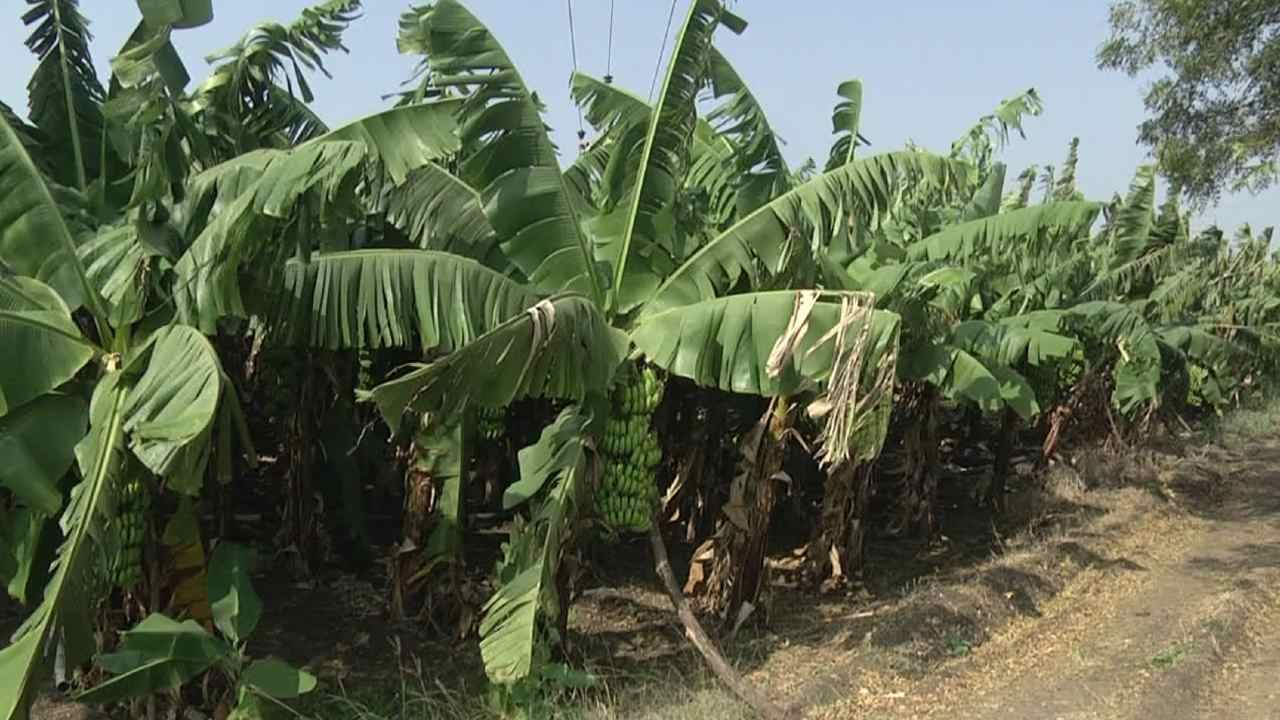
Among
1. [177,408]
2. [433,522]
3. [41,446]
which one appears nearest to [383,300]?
[177,408]

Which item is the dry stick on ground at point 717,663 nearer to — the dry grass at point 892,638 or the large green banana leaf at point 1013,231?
the dry grass at point 892,638

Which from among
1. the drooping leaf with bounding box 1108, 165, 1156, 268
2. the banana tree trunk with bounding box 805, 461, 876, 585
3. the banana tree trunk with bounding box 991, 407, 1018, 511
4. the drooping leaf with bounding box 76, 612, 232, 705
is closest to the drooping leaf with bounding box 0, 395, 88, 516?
the drooping leaf with bounding box 76, 612, 232, 705

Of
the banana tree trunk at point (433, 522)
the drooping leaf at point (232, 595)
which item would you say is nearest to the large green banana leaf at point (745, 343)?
the banana tree trunk at point (433, 522)

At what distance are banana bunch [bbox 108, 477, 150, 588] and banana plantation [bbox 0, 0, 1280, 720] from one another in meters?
0.01

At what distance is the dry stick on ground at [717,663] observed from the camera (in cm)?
568

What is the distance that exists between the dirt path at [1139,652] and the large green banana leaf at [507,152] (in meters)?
2.95

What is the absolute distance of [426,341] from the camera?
4.96m

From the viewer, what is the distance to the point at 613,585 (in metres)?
8.48

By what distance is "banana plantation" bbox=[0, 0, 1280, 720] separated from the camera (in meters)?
4.47

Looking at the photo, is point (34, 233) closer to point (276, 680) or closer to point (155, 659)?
point (155, 659)

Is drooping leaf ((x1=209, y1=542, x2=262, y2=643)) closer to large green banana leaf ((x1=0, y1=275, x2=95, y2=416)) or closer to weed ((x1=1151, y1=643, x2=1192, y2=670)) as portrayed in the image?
large green banana leaf ((x1=0, y1=275, x2=95, y2=416))

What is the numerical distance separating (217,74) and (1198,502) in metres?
11.4

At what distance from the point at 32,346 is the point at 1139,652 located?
21.4ft

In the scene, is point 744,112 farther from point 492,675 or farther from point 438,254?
point 492,675
